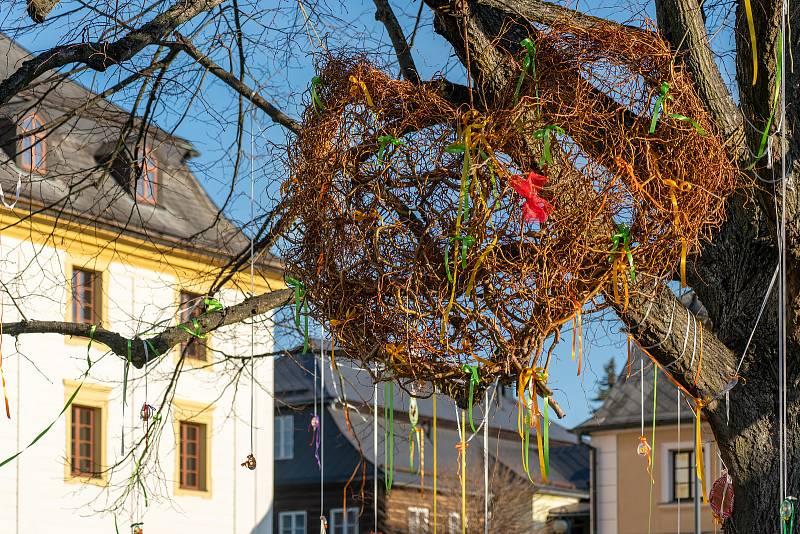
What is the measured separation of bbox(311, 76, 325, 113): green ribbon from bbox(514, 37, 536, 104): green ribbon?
2.01 feet

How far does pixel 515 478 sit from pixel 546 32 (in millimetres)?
24825

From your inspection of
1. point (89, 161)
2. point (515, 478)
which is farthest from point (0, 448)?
point (515, 478)

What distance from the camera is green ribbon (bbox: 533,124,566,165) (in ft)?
10.1

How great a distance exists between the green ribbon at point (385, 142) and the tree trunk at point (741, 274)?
0.58 metres

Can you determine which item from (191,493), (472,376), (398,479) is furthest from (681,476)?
(472,376)

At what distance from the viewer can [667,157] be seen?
3.36 meters

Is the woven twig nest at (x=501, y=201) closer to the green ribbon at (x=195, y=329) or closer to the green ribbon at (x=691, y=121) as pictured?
the green ribbon at (x=691, y=121)

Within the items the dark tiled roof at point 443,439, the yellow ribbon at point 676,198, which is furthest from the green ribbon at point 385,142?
the dark tiled roof at point 443,439

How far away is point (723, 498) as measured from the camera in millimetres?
3949

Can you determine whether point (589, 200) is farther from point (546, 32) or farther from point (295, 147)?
point (295, 147)

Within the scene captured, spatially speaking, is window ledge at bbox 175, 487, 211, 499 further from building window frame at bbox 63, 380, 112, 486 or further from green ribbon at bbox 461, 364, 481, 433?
green ribbon at bbox 461, 364, 481, 433

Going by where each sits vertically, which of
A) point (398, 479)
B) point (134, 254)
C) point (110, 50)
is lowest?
point (398, 479)

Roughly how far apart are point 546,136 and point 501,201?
187mm

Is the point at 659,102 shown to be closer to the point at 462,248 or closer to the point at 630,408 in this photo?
the point at 462,248
